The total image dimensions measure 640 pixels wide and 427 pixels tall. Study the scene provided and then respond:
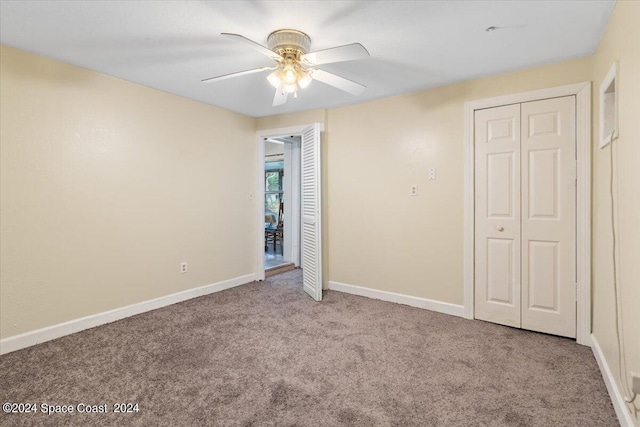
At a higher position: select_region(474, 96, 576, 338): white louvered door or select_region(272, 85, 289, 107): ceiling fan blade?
select_region(272, 85, 289, 107): ceiling fan blade

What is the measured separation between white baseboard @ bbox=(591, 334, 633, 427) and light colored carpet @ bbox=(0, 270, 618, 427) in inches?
2.1

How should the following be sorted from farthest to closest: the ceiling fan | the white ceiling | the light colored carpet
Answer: the ceiling fan, the white ceiling, the light colored carpet

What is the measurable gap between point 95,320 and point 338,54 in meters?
3.05

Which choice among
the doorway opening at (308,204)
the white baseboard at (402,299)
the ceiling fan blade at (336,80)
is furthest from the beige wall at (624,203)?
the doorway opening at (308,204)

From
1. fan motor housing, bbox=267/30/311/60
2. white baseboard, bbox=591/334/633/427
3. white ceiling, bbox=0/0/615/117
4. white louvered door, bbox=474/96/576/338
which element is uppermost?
white ceiling, bbox=0/0/615/117

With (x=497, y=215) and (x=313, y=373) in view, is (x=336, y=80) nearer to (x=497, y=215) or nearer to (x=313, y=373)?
(x=497, y=215)

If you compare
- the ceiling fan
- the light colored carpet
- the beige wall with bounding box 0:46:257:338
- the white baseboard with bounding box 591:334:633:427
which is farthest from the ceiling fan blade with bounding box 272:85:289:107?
the white baseboard with bounding box 591:334:633:427

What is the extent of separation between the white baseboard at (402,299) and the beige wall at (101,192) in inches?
59.6

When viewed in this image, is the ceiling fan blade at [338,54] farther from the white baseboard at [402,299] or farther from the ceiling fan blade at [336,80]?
the white baseboard at [402,299]

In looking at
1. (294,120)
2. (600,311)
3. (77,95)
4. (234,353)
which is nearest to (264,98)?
(294,120)

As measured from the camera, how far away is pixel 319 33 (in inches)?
85.2

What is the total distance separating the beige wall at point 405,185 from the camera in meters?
3.10

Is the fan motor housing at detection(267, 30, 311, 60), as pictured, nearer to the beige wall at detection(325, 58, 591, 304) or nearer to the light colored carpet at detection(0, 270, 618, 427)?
the beige wall at detection(325, 58, 591, 304)

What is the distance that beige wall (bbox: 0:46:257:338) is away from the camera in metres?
2.45
